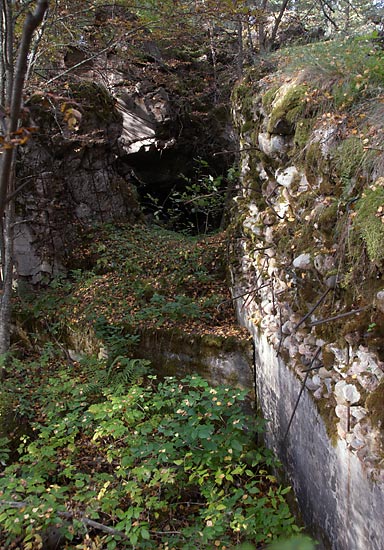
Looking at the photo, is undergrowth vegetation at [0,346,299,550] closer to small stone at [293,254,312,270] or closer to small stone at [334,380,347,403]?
small stone at [334,380,347,403]

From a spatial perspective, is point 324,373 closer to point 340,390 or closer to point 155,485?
point 340,390

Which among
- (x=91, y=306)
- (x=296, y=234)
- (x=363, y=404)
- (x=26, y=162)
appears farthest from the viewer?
(x=26, y=162)

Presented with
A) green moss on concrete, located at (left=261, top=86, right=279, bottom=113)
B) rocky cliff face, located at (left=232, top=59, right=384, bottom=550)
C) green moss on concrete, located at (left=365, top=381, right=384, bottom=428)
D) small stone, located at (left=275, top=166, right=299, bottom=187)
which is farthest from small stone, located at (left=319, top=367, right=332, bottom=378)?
green moss on concrete, located at (left=261, top=86, right=279, bottom=113)

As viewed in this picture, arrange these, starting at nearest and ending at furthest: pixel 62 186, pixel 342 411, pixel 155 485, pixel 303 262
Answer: pixel 342 411 → pixel 303 262 → pixel 155 485 → pixel 62 186

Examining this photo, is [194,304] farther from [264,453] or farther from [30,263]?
[30,263]

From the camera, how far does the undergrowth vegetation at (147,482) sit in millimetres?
3166

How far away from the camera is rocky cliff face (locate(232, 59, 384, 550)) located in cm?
221

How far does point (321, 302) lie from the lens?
279 cm

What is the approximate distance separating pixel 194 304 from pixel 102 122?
4.45m

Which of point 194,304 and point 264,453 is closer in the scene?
point 264,453

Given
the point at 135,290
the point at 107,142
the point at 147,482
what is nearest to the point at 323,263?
the point at 147,482

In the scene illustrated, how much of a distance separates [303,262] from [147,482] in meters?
2.46

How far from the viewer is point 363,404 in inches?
87.7

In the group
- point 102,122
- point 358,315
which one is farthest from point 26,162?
point 358,315
